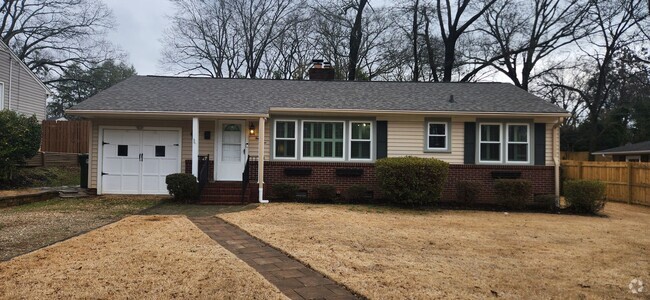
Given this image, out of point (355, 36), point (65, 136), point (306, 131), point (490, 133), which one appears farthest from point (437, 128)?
point (65, 136)

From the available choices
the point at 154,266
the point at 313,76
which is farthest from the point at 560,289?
the point at 313,76

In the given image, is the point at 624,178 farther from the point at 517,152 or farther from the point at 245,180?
the point at 245,180

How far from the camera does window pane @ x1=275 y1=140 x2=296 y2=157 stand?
12.6 meters

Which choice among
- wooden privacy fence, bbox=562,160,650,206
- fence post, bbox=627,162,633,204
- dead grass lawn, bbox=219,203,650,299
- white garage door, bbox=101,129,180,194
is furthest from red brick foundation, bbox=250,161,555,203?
fence post, bbox=627,162,633,204

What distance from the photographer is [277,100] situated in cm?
1296

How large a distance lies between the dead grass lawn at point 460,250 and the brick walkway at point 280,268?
0.56 feet

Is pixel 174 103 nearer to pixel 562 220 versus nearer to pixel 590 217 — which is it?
pixel 562 220

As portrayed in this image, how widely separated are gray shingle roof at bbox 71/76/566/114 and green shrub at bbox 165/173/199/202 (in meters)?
1.98

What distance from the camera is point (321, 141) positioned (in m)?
12.7

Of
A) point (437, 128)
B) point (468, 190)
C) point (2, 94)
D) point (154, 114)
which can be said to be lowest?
point (468, 190)

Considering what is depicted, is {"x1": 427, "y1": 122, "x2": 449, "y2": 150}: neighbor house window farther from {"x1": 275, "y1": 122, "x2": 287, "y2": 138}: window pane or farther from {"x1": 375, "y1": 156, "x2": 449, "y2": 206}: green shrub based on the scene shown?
{"x1": 275, "y1": 122, "x2": 287, "y2": 138}: window pane

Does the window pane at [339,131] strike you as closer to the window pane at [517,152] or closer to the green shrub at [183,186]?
the green shrub at [183,186]

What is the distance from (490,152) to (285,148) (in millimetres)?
6448

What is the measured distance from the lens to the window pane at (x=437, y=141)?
503 inches
